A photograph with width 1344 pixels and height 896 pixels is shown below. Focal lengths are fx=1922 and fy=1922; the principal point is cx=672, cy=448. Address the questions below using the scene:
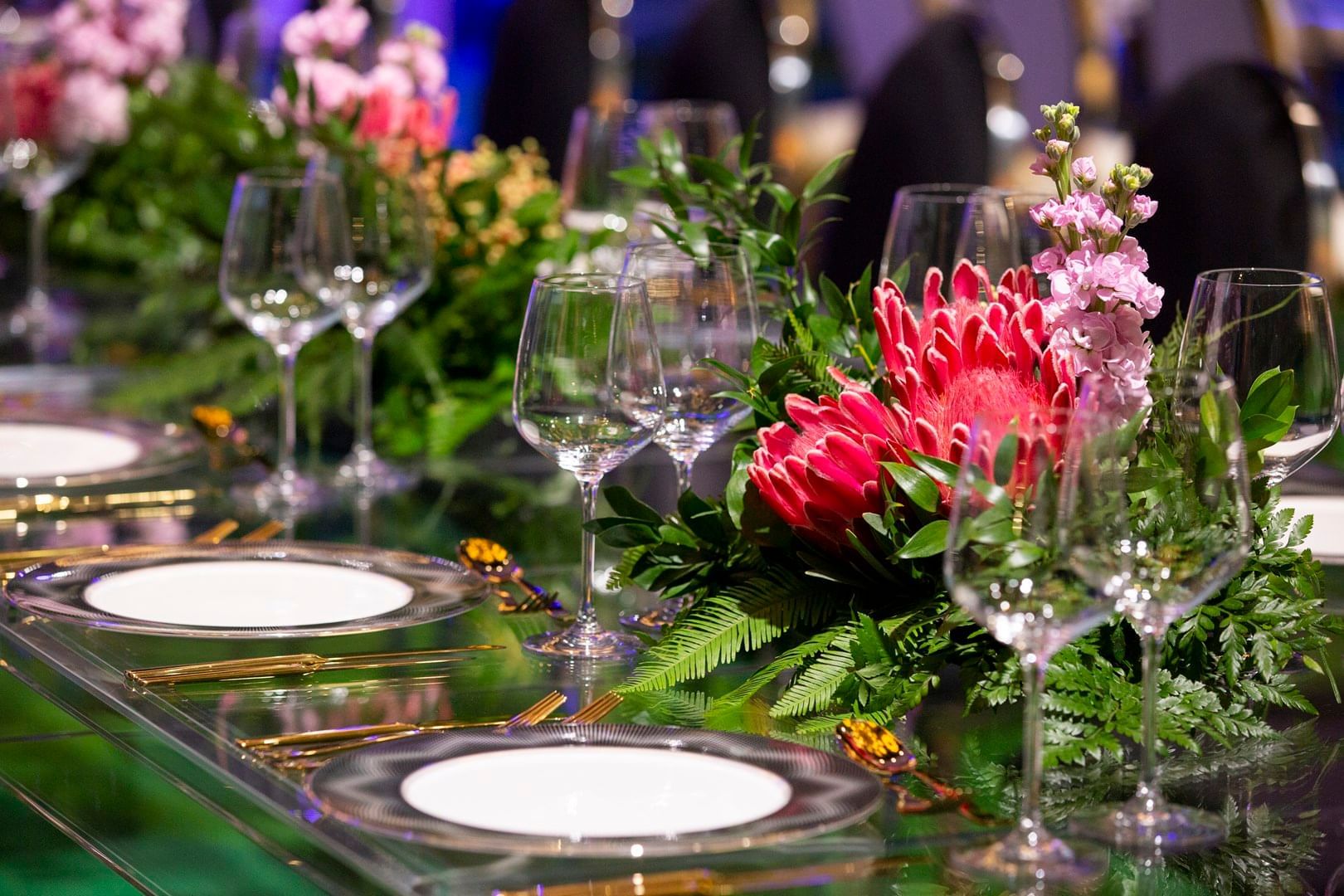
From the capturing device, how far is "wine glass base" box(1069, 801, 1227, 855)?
36.1 inches

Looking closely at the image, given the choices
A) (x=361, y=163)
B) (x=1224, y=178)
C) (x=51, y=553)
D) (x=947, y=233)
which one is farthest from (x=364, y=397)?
(x=1224, y=178)

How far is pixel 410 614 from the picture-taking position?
4.15ft

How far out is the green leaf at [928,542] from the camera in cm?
106

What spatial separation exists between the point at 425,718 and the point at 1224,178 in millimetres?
1626

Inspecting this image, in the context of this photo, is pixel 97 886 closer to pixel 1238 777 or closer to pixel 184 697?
pixel 184 697

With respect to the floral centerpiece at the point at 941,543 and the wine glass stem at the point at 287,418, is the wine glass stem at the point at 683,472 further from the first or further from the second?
the wine glass stem at the point at 287,418

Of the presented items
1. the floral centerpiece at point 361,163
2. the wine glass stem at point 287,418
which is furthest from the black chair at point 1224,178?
the wine glass stem at point 287,418

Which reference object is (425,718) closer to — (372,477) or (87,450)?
(372,477)

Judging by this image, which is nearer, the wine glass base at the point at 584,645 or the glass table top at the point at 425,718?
the glass table top at the point at 425,718

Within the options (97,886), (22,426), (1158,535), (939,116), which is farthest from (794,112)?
(1158,535)

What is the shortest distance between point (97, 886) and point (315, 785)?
1.78ft

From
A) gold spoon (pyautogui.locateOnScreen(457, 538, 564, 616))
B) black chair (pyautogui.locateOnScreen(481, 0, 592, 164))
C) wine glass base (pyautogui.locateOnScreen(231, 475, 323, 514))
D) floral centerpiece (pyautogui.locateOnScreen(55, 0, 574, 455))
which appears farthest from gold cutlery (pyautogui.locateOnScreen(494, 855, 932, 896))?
black chair (pyautogui.locateOnScreen(481, 0, 592, 164))

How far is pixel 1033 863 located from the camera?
2.88ft

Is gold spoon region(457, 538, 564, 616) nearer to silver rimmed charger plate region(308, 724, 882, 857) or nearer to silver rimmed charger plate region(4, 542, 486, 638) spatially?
silver rimmed charger plate region(4, 542, 486, 638)
